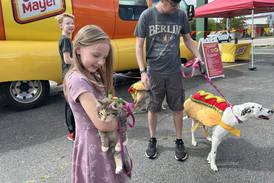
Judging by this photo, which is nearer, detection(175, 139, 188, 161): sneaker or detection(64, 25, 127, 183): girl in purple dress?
detection(64, 25, 127, 183): girl in purple dress

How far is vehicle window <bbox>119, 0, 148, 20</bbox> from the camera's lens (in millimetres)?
6254

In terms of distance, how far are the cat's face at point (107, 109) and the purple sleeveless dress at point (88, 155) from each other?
0.13 m

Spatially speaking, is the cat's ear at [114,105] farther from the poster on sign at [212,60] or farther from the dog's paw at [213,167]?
the poster on sign at [212,60]

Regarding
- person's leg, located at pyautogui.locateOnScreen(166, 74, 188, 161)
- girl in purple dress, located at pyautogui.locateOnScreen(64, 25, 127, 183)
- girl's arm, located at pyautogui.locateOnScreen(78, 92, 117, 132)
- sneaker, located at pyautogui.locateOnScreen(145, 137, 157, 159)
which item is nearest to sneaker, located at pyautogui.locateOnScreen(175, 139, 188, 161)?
person's leg, located at pyautogui.locateOnScreen(166, 74, 188, 161)

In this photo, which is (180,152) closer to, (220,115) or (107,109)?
(220,115)

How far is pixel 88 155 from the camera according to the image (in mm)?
1624

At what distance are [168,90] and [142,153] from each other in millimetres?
857

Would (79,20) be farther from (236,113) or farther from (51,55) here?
(236,113)

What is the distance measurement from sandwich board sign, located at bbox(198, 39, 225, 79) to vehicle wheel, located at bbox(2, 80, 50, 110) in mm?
4375

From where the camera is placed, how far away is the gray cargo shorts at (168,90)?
3098mm

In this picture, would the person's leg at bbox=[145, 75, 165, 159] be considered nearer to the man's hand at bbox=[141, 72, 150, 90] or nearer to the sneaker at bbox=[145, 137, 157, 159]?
the sneaker at bbox=[145, 137, 157, 159]

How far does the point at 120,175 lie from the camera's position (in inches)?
67.5

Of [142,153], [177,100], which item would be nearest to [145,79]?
[177,100]

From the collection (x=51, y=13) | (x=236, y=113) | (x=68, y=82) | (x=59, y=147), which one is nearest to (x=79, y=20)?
(x=51, y=13)
